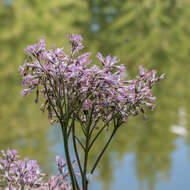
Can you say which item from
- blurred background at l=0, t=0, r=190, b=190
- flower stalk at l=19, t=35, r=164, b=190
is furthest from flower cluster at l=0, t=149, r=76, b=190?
blurred background at l=0, t=0, r=190, b=190

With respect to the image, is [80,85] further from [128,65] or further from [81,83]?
[128,65]

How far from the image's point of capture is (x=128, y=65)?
12.4 feet

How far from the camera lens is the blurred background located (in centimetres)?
309

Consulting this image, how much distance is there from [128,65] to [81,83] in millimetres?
3290

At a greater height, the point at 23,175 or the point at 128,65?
the point at 128,65

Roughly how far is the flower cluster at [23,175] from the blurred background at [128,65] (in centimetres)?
231

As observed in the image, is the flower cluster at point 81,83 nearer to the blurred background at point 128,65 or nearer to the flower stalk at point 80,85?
the flower stalk at point 80,85

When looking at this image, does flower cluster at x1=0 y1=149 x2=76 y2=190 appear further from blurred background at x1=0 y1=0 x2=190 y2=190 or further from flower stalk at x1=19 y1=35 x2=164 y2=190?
blurred background at x1=0 y1=0 x2=190 y2=190

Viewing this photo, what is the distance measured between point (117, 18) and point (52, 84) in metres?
3.78

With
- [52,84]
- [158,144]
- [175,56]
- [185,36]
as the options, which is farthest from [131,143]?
[52,84]

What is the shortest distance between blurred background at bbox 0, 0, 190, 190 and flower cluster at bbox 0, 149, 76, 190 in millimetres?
2313

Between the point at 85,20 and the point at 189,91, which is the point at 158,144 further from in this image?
the point at 85,20

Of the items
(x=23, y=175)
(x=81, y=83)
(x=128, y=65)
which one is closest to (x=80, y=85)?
(x=81, y=83)

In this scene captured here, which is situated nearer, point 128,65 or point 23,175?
point 23,175
